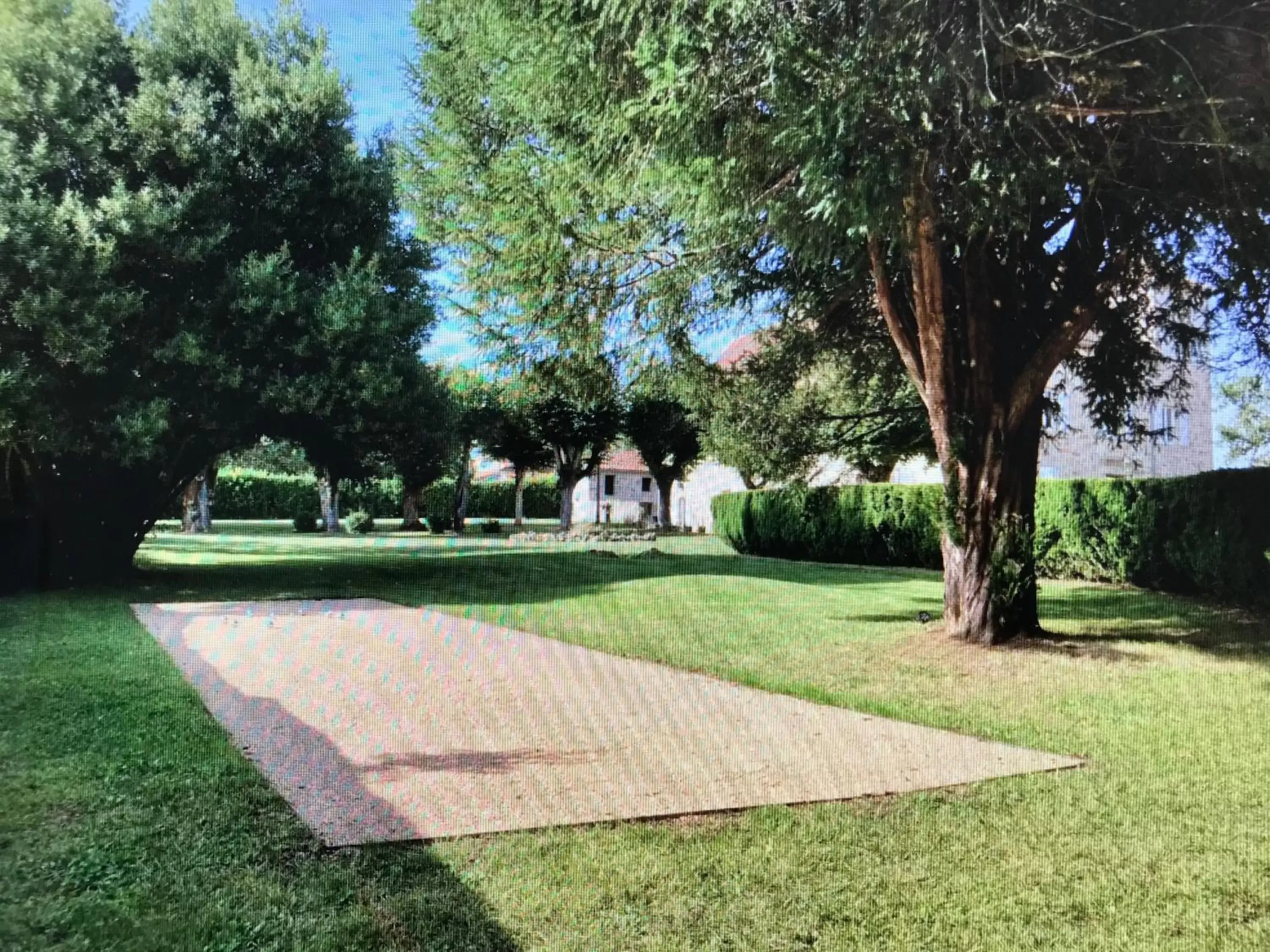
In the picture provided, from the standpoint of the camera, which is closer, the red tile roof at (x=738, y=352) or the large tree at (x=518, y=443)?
the red tile roof at (x=738, y=352)

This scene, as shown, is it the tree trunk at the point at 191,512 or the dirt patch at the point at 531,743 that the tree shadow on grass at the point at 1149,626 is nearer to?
the dirt patch at the point at 531,743

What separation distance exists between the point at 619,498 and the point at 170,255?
105ft

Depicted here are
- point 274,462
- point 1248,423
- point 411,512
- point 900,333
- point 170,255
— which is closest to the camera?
point 900,333

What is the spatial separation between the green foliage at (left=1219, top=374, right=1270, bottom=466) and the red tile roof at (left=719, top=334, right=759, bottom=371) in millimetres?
4872

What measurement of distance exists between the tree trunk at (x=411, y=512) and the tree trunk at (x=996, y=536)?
2475 centimetres

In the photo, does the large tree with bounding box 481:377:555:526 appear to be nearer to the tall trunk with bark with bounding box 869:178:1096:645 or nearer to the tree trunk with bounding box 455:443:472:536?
the tree trunk with bounding box 455:443:472:536

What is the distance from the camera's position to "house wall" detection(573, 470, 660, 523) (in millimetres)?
39719

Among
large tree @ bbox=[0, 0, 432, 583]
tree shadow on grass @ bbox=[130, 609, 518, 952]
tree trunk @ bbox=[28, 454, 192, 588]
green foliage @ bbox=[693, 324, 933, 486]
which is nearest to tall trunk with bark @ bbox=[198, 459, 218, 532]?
tree trunk @ bbox=[28, 454, 192, 588]

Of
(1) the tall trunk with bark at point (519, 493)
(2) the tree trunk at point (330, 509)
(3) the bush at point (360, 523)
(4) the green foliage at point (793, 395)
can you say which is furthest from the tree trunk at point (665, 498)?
(4) the green foliage at point (793, 395)

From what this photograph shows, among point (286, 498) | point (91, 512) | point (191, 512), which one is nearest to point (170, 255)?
point (91, 512)

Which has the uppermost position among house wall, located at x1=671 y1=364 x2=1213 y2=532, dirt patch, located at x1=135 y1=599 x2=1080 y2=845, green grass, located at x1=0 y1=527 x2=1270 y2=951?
house wall, located at x1=671 y1=364 x2=1213 y2=532

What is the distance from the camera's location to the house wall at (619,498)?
39.7 metres

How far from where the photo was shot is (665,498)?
102 ft

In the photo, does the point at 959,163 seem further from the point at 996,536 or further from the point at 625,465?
the point at 625,465
